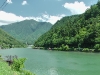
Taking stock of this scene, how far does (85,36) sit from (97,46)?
28941 millimetres

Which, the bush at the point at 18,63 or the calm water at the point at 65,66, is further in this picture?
the calm water at the point at 65,66

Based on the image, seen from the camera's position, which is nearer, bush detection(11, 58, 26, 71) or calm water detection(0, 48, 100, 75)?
bush detection(11, 58, 26, 71)

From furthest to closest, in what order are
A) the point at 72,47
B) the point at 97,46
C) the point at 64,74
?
the point at 72,47 → the point at 97,46 → the point at 64,74

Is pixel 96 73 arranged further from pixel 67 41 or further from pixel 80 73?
pixel 67 41

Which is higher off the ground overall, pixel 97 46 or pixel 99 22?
pixel 99 22

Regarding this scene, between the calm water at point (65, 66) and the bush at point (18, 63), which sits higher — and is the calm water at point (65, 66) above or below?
below

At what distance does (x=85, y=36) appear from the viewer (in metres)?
179

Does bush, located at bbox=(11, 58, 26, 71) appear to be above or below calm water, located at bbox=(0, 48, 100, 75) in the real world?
above

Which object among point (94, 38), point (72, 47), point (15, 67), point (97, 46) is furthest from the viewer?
point (72, 47)

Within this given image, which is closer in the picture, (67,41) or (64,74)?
(64,74)

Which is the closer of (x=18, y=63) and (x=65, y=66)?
(x=18, y=63)

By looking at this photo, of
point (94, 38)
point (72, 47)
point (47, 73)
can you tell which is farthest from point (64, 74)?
point (72, 47)

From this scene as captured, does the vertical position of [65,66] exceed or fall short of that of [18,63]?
it falls short

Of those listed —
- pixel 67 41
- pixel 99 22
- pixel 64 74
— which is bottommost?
pixel 64 74
